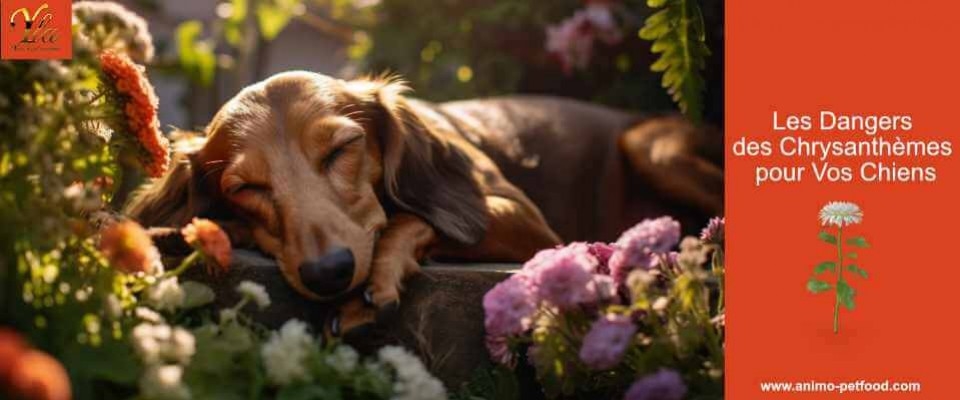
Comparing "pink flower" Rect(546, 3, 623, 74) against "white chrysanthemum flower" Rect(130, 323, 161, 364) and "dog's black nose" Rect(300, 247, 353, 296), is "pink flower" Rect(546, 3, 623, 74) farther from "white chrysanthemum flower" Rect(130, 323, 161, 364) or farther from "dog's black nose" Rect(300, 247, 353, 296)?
"white chrysanthemum flower" Rect(130, 323, 161, 364)

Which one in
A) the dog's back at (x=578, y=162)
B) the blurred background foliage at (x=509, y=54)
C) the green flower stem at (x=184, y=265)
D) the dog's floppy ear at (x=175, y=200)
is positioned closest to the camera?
the green flower stem at (x=184, y=265)

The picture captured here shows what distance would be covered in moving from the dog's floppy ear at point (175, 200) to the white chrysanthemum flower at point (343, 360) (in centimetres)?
89

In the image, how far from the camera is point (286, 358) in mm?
2570

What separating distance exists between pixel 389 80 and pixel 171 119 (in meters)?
8.08

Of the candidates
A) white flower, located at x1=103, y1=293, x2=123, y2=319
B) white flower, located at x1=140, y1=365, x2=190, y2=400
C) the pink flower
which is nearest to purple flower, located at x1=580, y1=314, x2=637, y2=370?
white flower, located at x1=140, y1=365, x2=190, y2=400

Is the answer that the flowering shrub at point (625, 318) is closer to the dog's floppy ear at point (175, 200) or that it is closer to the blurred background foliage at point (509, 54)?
the dog's floppy ear at point (175, 200)

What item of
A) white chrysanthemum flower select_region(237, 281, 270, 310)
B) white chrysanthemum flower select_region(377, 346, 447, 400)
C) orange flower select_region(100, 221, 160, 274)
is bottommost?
white chrysanthemum flower select_region(377, 346, 447, 400)

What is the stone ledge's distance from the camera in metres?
3.17

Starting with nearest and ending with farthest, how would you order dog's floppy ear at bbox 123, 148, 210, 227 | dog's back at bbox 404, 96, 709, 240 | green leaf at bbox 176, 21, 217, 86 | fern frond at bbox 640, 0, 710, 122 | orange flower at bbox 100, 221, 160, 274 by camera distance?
orange flower at bbox 100, 221, 160, 274 → fern frond at bbox 640, 0, 710, 122 → dog's floppy ear at bbox 123, 148, 210, 227 → dog's back at bbox 404, 96, 709, 240 → green leaf at bbox 176, 21, 217, 86

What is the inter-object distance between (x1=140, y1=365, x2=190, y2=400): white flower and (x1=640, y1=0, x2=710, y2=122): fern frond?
4.99 feet

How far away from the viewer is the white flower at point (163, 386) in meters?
2.31
